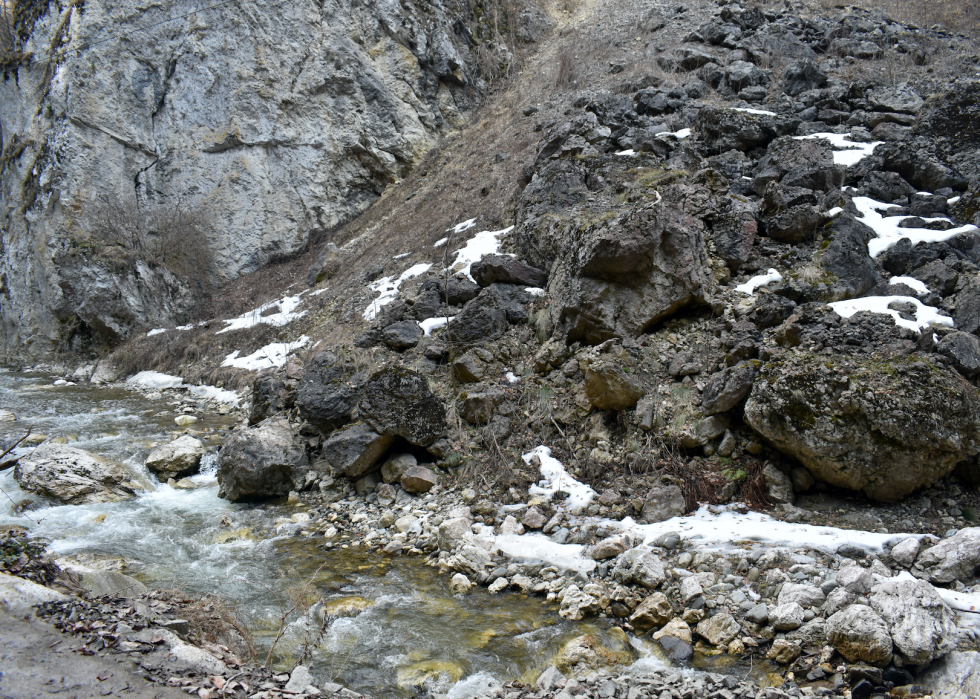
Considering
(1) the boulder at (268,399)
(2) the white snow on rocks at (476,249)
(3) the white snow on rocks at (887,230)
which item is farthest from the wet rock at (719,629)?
(2) the white snow on rocks at (476,249)

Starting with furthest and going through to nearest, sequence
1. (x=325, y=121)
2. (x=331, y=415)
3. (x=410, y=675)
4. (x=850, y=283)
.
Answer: (x=325, y=121), (x=331, y=415), (x=850, y=283), (x=410, y=675)

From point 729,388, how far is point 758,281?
230cm

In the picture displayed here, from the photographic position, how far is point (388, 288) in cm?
1155

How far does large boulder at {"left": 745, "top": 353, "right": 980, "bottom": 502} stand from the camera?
13.5 feet

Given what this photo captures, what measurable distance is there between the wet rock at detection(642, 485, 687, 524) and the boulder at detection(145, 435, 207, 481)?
601 centimetres

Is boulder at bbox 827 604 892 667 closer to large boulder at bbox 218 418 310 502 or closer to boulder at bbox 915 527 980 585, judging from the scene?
boulder at bbox 915 527 980 585

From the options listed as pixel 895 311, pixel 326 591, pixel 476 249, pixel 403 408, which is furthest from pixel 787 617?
pixel 476 249

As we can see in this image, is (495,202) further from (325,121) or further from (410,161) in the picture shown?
(325,121)

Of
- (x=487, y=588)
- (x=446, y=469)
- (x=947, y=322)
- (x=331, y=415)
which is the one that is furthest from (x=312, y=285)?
(x=947, y=322)

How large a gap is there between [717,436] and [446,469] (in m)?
3.00

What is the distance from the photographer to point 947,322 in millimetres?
5227

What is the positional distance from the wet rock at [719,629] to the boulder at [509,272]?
5642mm

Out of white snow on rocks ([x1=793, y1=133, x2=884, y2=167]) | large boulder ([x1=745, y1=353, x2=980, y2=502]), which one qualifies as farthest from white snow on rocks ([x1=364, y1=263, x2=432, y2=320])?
large boulder ([x1=745, y1=353, x2=980, y2=502])

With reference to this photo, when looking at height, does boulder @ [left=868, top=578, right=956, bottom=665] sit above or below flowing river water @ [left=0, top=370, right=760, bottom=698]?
below
